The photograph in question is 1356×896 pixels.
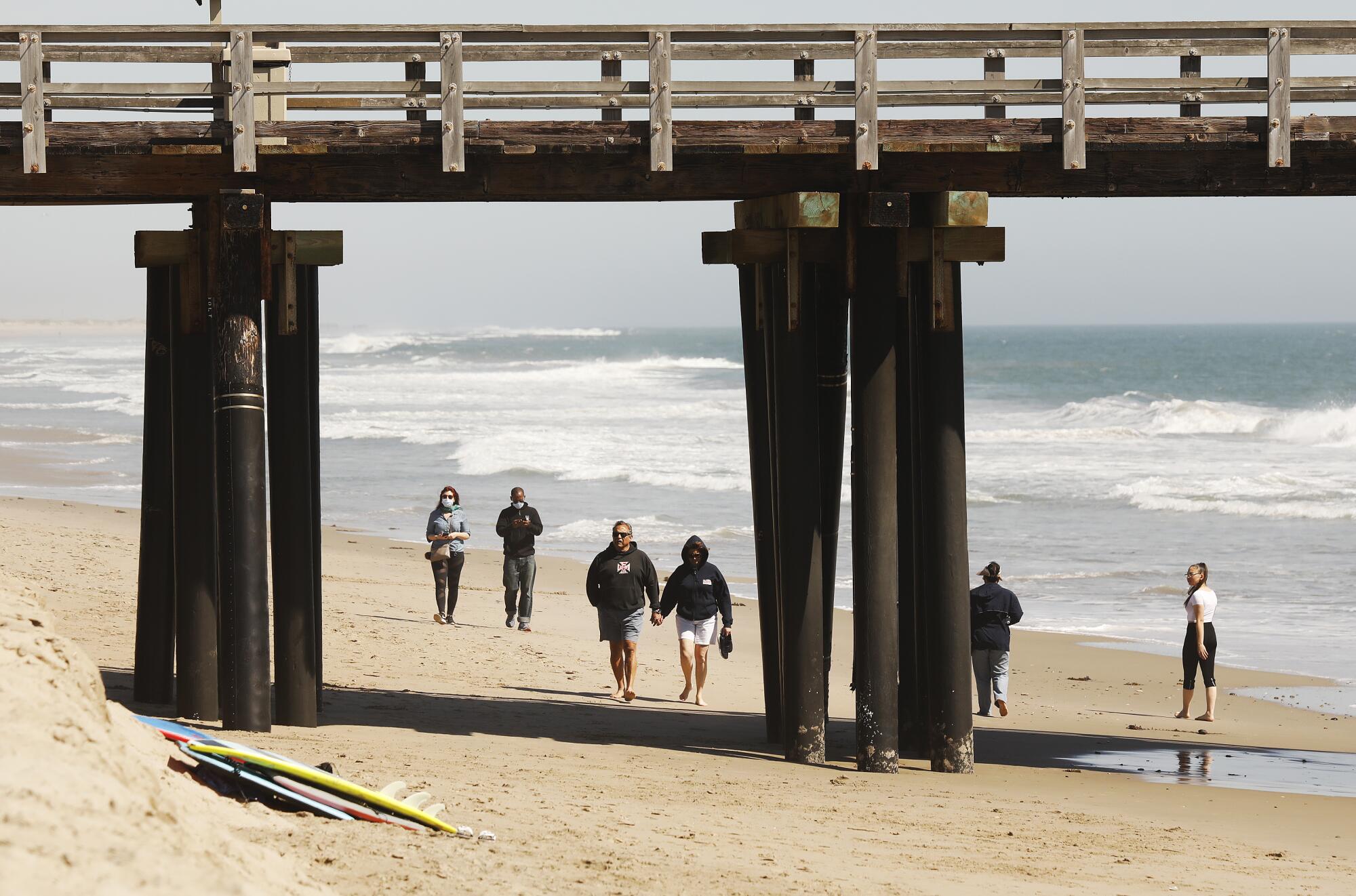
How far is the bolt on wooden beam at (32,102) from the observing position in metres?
10.7

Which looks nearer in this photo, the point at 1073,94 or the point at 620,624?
the point at 1073,94

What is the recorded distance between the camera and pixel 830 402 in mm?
12320

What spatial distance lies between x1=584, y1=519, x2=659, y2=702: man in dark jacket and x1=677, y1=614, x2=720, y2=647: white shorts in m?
0.31

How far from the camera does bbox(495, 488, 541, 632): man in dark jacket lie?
17984mm

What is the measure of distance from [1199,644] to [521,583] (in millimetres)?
7452

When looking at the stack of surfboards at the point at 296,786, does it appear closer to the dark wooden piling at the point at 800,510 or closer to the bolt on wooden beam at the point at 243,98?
the dark wooden piling at the point at 800,510

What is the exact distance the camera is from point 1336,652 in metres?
17.5

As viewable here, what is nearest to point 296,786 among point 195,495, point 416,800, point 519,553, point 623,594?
point 416,800

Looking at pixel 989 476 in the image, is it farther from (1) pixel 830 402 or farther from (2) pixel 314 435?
(2) pixel 314 435

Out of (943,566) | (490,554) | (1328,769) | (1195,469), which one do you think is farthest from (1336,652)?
(1195,469)

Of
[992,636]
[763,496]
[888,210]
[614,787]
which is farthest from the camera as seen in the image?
[992,636]

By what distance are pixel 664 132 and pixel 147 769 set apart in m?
5.90

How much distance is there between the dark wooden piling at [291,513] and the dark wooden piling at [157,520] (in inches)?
44.5

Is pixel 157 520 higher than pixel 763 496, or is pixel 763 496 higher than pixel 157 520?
pixel 763 496
